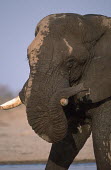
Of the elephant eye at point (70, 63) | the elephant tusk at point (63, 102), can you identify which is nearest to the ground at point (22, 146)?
the elephant eye at point (70, 63)

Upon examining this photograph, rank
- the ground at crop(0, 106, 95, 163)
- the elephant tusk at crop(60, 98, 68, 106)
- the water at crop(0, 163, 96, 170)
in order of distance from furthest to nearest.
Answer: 1. the ground at crop(0, 106, 95, 163)
2. the water at crop(0, 163, 96, 170)
3. the elephant tusk at crop(60, 98, 68, 106)

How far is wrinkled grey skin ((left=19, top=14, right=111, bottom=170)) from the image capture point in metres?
3.60

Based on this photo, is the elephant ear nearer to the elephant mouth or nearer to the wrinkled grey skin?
the wrinkled grey skin

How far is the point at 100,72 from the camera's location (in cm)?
396

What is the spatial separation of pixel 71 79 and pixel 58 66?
185 mm

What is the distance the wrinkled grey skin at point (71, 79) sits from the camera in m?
3.60

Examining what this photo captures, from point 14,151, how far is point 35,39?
5.34 m

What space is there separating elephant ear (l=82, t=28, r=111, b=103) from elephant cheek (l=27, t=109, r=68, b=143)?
0.35 metres

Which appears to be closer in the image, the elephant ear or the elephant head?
the elephant head

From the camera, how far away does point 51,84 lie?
368 centimetres

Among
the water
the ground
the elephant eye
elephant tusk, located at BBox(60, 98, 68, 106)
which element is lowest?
the ground

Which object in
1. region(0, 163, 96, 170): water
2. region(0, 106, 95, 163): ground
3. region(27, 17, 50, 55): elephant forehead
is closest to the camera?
region(27, 17, 50, 55): elephant forehead

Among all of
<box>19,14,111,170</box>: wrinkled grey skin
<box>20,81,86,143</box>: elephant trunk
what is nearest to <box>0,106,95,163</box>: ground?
<box>19,14,111,170</box>: wrinkled grey skin

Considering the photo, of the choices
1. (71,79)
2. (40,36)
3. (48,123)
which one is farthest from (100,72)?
(48,123)
